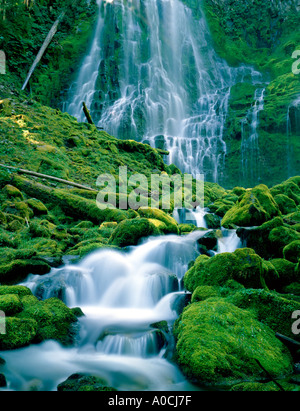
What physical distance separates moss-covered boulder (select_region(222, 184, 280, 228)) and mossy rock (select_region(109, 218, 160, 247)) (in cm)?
339

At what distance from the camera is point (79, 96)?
32625 mm

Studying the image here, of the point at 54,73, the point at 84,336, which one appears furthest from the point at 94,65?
the point at 84,336

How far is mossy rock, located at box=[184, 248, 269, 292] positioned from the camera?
226 inches

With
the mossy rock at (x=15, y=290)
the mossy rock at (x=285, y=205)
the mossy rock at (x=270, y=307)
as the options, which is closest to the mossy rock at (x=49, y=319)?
the mossy rock at (x=15, y=290)

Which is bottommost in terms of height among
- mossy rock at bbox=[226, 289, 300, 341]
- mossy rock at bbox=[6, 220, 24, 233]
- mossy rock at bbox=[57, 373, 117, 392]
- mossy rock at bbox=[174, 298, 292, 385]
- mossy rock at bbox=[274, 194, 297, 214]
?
mossy rock at bbox=[57, 373, 117, 392]

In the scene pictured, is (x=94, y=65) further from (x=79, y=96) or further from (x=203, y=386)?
(x=203, y=386)

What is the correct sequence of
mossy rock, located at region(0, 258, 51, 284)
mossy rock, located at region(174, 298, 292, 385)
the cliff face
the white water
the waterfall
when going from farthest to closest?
the cliff face → the waterfall → mossy rock, located at region(0, 258, 51, 284) → the white water → mossy rock, located at region(174, 298, 292, 385)

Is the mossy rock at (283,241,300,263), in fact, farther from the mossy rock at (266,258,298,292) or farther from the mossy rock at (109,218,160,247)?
the mossy rock at (109,218,160,247)

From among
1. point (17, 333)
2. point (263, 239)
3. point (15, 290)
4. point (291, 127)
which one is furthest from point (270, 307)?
point (291, 127)

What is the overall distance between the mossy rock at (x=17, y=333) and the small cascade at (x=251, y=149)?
28337mm

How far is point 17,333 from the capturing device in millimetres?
4664

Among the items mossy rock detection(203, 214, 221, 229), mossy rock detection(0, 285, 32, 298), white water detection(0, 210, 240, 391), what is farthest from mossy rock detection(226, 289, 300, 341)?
mossy rock detection(203, 214, 221, 229)

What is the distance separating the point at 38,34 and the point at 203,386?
3613cm

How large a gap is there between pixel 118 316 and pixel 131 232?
318cm
